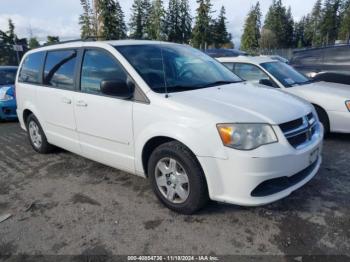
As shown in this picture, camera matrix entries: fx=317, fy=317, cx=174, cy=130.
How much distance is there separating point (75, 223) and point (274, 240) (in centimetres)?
190

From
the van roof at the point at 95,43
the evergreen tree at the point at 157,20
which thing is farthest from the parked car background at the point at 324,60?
the evergreen tree at the point at 157,20

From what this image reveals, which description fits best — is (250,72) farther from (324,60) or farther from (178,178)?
(178,178)

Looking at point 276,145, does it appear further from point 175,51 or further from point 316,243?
point 175,51

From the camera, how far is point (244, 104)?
304 centimetres

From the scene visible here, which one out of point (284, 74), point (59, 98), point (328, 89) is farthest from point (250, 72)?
point (59, 98)

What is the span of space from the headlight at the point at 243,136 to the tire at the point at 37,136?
337cm

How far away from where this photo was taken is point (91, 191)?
12.7 ft

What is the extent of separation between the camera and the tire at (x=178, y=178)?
292 cm

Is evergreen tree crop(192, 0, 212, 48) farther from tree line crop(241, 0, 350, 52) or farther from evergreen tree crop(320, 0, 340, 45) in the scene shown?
evergreen tree crop(320, 0, 340, 45)

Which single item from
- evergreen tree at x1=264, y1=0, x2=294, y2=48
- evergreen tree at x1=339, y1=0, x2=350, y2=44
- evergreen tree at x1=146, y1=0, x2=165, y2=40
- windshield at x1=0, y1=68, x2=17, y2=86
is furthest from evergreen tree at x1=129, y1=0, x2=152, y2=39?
windshield at x1=0, y1=68, x2=17, y2=86

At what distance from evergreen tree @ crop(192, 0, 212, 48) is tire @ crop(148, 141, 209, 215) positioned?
4889 cm

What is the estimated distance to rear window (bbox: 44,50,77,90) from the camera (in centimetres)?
416

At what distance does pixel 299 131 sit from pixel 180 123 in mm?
1137

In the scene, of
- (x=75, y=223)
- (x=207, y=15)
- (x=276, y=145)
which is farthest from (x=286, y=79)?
(x=207, y=15)
